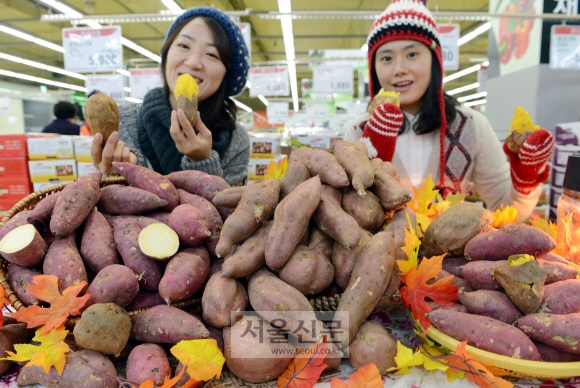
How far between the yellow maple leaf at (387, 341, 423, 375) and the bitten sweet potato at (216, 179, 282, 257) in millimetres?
397

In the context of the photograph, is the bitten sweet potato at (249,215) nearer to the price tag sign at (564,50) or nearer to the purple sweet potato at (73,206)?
the purple sweet potato at (73,206)

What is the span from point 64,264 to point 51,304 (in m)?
0.09

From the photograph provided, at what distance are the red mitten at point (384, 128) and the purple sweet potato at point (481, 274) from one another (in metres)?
0.62

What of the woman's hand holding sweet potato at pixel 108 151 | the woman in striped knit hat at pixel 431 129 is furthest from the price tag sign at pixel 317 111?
the woman's hand holding sweet potato at pixel 108 151

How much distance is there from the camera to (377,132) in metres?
1.41

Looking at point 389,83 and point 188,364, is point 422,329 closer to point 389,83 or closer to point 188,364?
point 188,364

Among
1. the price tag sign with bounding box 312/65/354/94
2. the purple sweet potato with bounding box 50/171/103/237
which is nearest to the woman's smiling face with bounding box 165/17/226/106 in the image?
the purple sweet potato with bounding box 50/171/103/237

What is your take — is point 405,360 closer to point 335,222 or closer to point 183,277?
point 335,222

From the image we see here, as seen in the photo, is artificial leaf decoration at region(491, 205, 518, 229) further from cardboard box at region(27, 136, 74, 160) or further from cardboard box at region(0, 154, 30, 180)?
cardboard box at region(0, 154, 30, 180)

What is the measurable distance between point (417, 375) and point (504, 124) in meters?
3.77

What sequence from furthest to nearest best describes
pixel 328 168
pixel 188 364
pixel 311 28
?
pixel 311 28 → pixel 328 168 → pixel 188 364

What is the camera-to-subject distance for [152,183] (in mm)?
989

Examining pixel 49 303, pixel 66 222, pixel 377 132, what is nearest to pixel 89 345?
pixel 49 303

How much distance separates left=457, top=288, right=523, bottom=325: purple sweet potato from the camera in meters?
0.75
